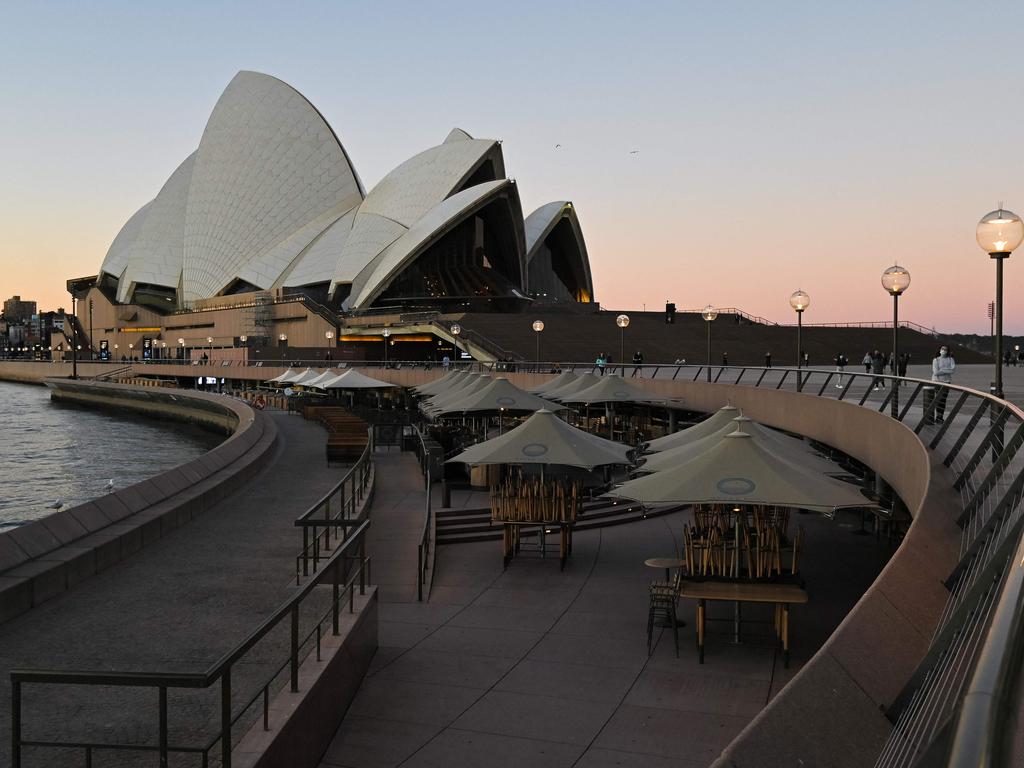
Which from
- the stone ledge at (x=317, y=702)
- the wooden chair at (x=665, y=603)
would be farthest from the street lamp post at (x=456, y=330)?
the stone ledge at (x=317, y=702)

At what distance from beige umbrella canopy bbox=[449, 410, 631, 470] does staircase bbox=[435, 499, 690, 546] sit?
929 millimetres

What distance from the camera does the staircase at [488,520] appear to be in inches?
543

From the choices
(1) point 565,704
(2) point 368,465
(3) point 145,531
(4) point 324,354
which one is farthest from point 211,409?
(1) point 565,704

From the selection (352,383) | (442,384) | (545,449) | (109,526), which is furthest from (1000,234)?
(352,383)

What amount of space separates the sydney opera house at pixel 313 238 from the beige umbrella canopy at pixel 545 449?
5155 centimetres

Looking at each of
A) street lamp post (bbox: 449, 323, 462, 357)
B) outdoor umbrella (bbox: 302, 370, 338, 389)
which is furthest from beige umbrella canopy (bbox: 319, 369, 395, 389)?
street lamp post (bbox: 449, 323, 462, 357)

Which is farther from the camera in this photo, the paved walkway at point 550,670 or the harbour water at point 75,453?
the harbour water at point 75,453

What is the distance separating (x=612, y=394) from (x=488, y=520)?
6.56 meters

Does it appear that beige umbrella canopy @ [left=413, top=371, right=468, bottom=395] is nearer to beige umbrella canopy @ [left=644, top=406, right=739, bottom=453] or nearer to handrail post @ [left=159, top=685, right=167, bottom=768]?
beige umbrella canopy @ [left=644, top=406, right=739, bottom=453]

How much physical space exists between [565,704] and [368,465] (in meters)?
8.70

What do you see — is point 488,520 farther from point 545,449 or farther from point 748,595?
point 748,595

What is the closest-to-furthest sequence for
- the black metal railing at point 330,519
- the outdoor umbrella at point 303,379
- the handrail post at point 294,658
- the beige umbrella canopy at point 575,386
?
the handrail post at point 294,658 → the black metal railing at point 330,519 → the beige umbrella canopy at point 575,386 → the outdoor umbrella at point 303,379

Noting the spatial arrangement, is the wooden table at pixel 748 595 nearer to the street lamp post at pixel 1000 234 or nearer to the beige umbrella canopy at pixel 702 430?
the street lamp post at pixel 1000 234

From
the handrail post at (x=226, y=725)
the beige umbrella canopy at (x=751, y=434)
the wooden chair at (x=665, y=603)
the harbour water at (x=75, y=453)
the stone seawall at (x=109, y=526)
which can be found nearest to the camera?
the handrail post at (x=226, y=725)
